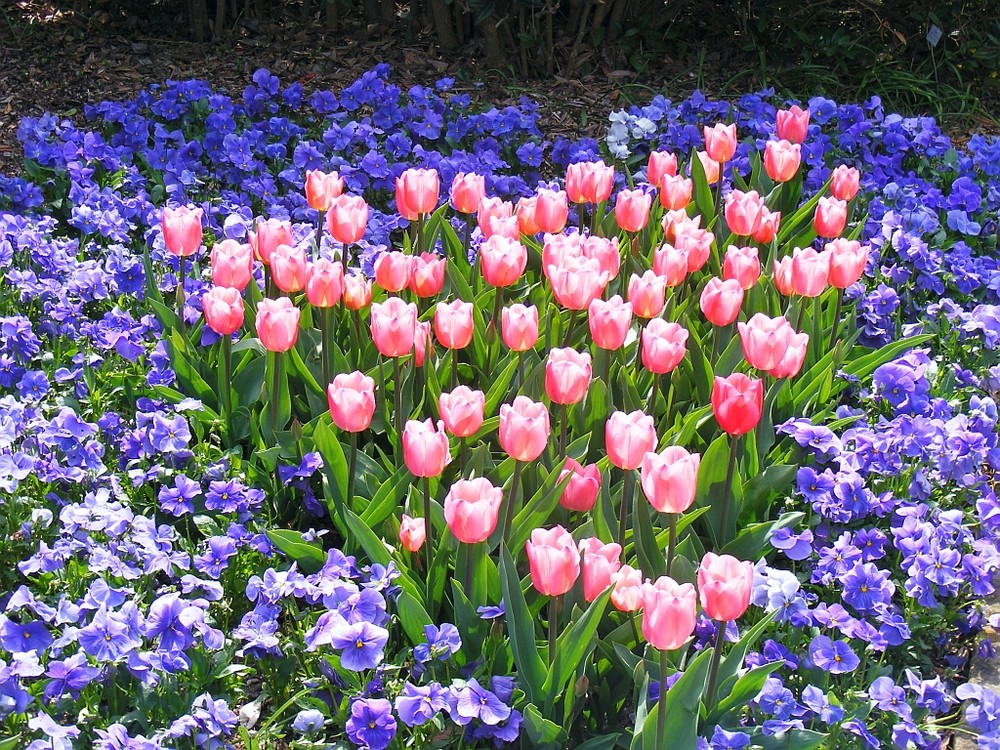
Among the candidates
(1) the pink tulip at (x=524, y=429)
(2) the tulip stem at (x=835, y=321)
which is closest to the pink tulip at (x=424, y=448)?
(1) the pink tulip at (x=524, y=429)

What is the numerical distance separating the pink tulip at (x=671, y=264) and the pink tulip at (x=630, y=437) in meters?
0.70

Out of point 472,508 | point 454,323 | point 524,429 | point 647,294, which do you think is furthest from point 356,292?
point 472,508

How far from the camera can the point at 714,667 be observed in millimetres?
1875

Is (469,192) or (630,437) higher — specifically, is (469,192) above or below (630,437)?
above

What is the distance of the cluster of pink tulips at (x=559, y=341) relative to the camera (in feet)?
6.06

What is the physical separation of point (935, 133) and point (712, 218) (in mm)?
1241

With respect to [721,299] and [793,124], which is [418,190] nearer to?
[721,299]

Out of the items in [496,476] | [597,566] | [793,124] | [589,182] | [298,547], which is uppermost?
[793,124]

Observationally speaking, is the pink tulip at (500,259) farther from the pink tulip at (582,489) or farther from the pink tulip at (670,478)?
the pink tulip at (670,478)

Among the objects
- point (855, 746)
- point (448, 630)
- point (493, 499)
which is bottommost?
point (855, 746)

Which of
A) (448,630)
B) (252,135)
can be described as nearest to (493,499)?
(448,630)

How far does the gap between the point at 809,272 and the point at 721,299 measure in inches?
10.0

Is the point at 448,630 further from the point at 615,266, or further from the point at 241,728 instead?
the point at 615,266

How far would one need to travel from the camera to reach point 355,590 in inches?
78.1
